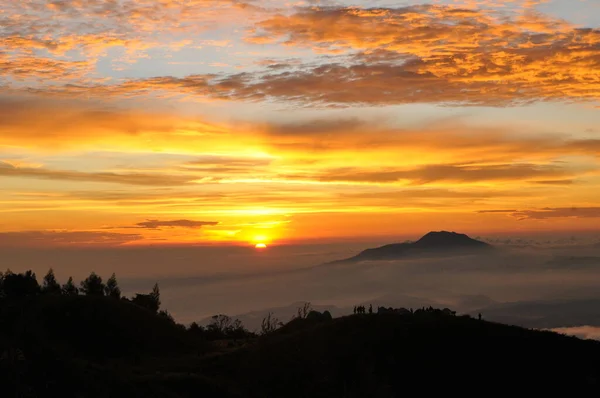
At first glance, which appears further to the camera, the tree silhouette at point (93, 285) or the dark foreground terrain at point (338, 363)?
the tree silhouette at point (93, 285)

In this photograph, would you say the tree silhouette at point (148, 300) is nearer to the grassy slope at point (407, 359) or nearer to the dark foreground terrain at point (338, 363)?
the dark foreground terrain at point (338, 363)

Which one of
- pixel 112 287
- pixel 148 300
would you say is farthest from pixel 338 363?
pixel 112 287

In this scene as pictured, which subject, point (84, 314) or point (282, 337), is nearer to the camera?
point (282, 337)

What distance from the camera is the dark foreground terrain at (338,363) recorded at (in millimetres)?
34781

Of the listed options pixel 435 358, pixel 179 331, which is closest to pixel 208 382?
pixel 435 358

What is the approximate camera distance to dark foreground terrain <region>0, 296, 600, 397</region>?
34.8 metres

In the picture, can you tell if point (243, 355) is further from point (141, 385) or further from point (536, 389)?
point (536, 389)

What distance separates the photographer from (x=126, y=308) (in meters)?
60.6

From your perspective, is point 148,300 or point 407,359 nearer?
point 407,359

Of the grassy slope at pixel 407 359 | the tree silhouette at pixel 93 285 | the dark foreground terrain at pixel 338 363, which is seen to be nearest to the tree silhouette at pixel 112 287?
the tree silhouette at pixel 93 285

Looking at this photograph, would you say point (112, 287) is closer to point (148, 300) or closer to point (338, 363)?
point (148, 300)

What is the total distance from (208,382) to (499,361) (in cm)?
1965

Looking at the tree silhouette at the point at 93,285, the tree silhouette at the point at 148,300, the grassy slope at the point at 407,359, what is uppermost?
the tree silhouette at the point at 93,285

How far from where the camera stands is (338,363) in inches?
1661
